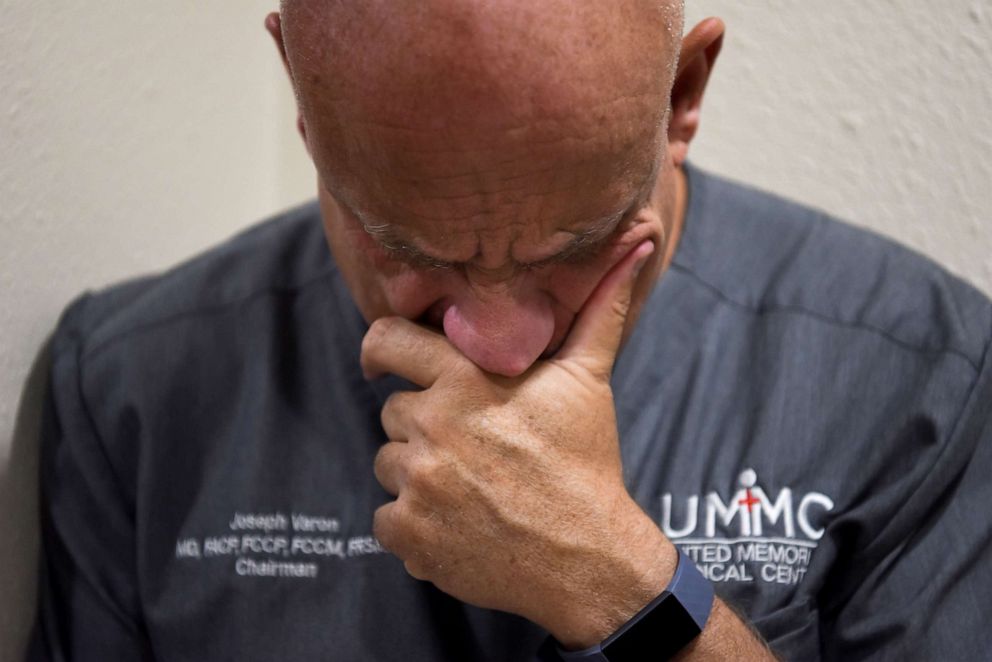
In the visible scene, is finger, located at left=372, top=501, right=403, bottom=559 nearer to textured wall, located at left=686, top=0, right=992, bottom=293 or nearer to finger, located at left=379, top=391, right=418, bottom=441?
finger, located at left=379, top=391, right=418, bottom=441

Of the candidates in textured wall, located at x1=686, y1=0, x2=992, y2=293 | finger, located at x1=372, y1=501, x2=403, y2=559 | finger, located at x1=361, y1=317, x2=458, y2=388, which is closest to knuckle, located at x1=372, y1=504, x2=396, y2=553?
finger, located at x1=372, y1=501, x2=403, y2=559

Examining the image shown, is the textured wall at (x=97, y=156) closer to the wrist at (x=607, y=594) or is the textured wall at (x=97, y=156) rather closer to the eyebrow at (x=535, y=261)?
the eyebrow at (x=535, y=261)

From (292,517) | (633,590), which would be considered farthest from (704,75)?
(292,517)

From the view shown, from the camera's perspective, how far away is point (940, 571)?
93cm

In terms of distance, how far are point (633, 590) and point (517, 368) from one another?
19 centimetres

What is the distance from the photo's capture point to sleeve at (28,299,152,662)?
1.06 metres

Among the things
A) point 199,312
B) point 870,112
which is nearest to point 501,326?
point 199,312

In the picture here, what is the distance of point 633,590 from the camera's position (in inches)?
33.9

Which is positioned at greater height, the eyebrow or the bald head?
the bald head

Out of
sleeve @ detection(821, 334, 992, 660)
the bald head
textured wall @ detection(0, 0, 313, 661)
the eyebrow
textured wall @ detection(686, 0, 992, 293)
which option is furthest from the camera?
textured wall @ detection(686, 0, 992, 293)

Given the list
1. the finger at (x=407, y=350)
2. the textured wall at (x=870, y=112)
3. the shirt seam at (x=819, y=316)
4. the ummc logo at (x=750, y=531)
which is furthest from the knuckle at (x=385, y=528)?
the textured wall at (x=870, y=112)

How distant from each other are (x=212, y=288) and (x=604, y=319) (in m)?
0.44

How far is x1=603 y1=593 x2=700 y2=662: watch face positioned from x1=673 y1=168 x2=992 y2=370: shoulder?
1.02ft

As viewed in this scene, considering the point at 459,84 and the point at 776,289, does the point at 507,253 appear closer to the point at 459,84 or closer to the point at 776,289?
the point at 459,84
